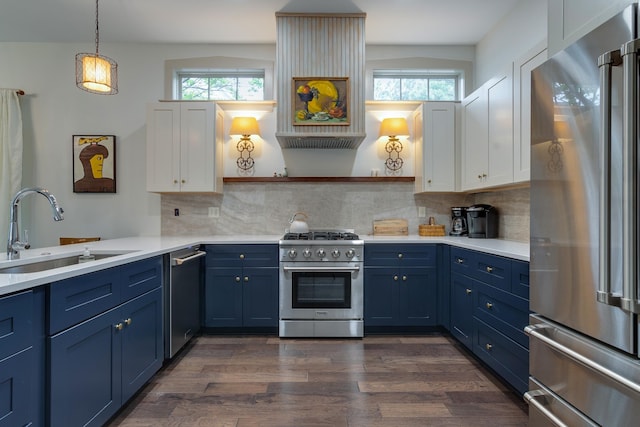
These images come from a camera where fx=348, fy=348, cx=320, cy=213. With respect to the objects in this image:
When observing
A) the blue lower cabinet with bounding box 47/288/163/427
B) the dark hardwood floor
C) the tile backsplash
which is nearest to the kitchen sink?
the blue lower cabinet with bounding box 47/288/163/427

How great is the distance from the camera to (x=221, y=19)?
11.0 feet

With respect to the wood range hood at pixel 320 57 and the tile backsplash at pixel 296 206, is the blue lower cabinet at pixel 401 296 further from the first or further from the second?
the wood range hood at pixel 320 57

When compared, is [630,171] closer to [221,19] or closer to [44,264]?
[44,264]

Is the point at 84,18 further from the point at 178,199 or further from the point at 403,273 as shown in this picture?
the point at 403,273

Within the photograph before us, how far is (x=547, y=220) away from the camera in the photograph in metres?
1.39

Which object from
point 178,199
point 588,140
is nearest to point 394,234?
point 178,199

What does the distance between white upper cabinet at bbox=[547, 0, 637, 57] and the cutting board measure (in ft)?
8.04

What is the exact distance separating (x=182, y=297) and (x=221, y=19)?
103 inches

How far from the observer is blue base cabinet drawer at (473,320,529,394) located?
79.6 inches

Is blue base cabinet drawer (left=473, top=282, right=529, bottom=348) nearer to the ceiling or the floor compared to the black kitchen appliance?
nearer to the floor

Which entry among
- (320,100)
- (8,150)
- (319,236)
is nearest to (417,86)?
(320,100)

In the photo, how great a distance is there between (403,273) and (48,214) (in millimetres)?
3882

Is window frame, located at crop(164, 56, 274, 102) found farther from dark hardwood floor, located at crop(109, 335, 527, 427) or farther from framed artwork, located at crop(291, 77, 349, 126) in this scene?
dark hardwood floor, located at crop(109, 335, 527, 427)

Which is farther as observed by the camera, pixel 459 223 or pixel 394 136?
pixel 394 136
